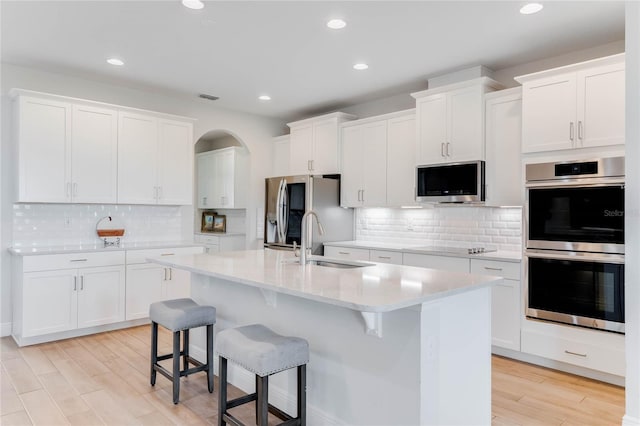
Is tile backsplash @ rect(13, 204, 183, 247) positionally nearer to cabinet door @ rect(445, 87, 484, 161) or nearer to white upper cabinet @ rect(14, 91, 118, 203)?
white upper cabinet @ rect(14, 91, 118, 203)

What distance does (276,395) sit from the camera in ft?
8.83

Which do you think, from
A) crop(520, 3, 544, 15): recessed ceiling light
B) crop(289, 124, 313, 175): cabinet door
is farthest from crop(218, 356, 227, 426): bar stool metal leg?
crop(289, 124, 313, 175): cabinet door

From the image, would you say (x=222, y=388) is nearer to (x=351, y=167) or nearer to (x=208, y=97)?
(x=351, y=167)

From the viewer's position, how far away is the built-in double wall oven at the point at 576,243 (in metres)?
3.06

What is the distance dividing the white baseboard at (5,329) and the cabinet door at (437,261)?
160 inches

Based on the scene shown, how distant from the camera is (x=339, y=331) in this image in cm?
228

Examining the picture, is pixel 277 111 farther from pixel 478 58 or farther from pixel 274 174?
pixel 478 58

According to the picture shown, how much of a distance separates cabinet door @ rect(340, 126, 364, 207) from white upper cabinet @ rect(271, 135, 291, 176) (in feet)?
3.81

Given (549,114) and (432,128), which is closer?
(549,114)

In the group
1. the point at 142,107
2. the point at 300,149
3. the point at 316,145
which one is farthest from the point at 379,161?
the point at 142,107

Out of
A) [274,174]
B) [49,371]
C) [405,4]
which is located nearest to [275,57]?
[405,4]

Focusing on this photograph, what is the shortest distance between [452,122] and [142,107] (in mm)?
3623

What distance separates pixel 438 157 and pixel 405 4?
1.77 meters

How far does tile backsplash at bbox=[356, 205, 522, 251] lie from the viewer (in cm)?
420
